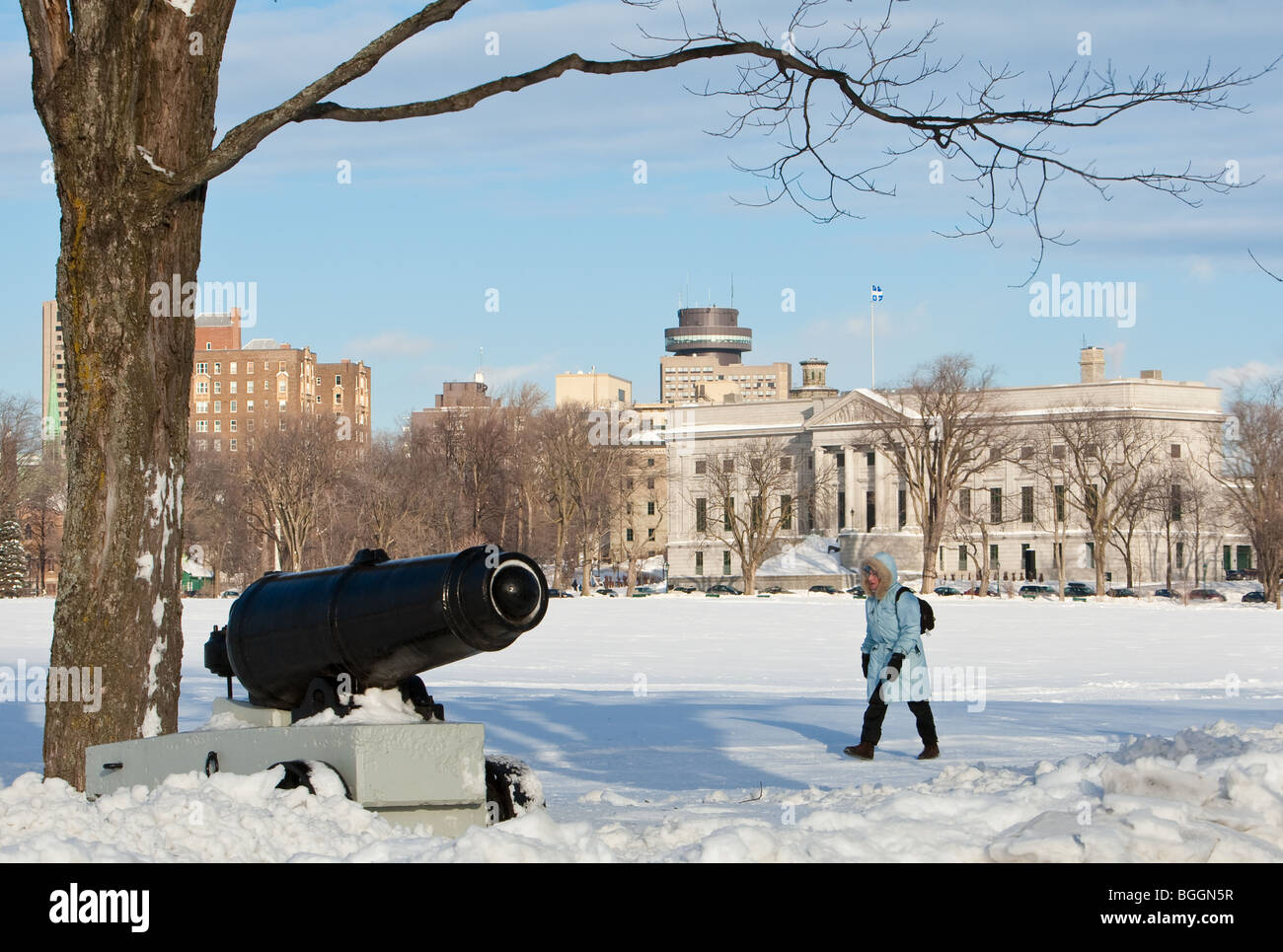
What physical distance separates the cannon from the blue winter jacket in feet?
19.1

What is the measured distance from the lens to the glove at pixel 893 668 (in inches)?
470

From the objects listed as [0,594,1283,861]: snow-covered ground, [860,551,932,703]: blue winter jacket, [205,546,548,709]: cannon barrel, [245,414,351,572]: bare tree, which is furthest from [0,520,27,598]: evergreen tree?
[205,546,548,709]: cannon barrel

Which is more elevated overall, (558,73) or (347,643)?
(558,73)

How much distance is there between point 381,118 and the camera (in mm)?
8844

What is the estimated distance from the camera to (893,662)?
12008 mm

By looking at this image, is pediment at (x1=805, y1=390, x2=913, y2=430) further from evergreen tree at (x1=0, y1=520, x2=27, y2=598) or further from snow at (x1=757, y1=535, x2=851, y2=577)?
evergreen tree at (x1=0, y1=520, x2=27, y2=598)

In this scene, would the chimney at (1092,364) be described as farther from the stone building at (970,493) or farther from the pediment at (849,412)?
the pediment at (849,412)

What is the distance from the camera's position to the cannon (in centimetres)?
580

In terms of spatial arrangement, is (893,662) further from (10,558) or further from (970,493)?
(970,493)

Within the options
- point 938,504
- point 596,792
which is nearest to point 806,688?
point 596,792

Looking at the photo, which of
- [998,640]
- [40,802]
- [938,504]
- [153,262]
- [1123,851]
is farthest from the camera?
[938,504]

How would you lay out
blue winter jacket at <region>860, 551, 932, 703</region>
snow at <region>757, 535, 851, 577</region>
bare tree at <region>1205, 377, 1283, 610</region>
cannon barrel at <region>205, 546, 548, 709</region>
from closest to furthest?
cannon barrel at <region>205, 546, 548, 709</region>
blue winter jacket at <region>860, 551, 932, 703</region>
bare tree at <region>1205, 377, 1283, 610</region>
snow at <region>757, 535, 851, 577</region>
